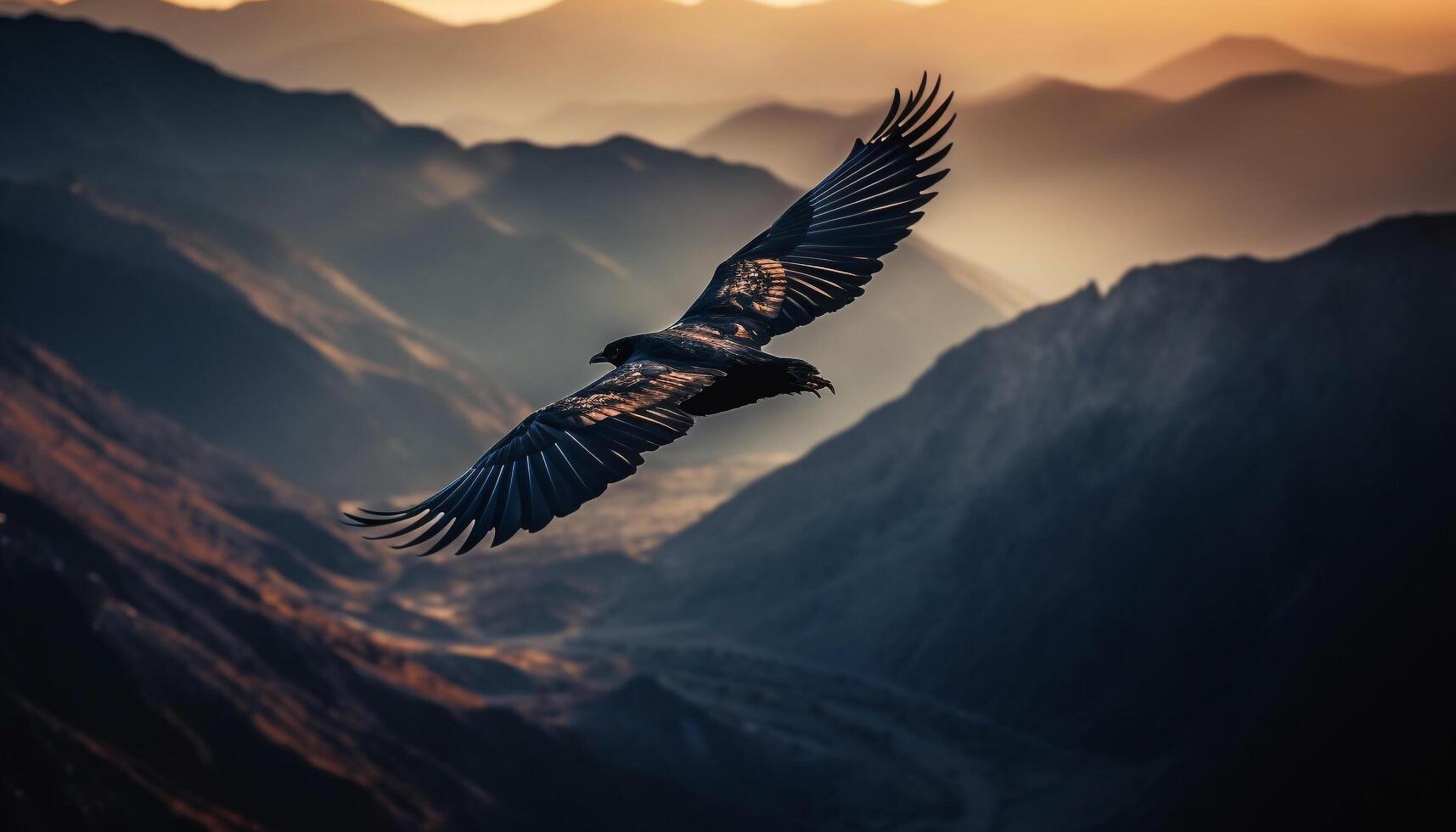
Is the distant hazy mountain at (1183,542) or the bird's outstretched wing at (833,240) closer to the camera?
the bird's outstretched wing at (833,240)

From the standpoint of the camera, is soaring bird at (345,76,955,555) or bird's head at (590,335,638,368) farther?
bird's head at (590,335,638,368)

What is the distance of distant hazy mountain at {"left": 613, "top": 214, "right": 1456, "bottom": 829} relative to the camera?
96.0 meters

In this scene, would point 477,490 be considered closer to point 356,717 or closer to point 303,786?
point 303,786

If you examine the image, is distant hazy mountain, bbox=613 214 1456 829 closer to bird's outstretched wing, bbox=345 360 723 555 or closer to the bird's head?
the bird's head

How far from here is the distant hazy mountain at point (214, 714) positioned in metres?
77.6

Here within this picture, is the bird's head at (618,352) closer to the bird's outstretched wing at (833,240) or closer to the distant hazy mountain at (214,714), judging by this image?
the bird's outstretched wing at (833,240)

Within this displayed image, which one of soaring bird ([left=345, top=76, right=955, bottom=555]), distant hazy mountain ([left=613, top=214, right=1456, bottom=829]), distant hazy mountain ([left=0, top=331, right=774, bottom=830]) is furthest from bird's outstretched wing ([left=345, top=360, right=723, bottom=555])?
distant hazy mountain ([left=613, top=214, right=1456, bottom=829])

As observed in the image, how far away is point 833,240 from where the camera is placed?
910 inches

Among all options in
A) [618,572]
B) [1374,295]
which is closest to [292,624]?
[618,572]

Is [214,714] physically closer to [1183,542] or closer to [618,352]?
[1183,542]

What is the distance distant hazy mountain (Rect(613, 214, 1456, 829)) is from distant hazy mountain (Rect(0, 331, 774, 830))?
103 feet

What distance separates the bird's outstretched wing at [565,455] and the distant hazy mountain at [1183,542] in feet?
237

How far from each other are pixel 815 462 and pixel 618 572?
23766 mm

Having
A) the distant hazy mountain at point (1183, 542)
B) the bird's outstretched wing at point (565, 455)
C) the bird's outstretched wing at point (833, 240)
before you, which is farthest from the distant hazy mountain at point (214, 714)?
the bird's outstretched wing at point (565, 455)
